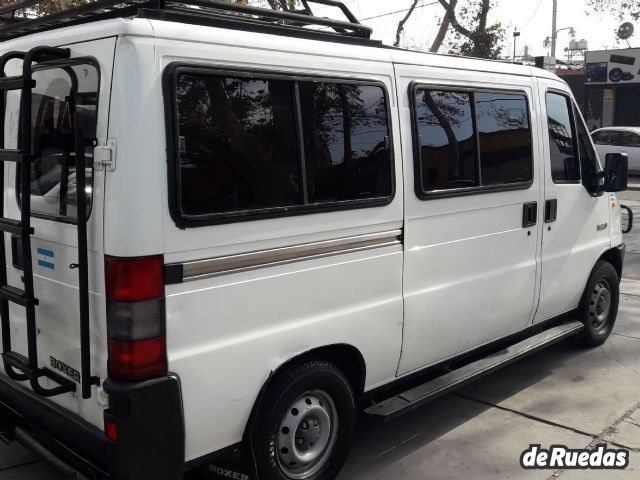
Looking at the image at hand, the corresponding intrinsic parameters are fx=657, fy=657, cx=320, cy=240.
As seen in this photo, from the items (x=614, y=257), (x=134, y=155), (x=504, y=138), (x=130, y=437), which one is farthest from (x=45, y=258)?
(x=614, y=257)

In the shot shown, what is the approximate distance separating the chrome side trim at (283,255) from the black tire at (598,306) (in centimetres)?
267

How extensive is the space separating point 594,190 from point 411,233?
7.85 feet

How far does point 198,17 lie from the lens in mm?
2881

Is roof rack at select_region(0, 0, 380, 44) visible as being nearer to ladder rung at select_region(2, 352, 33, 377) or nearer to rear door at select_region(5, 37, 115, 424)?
rear door at select_region(5, 37, 115, 424)

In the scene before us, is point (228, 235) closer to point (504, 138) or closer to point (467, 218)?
point (467, 218)

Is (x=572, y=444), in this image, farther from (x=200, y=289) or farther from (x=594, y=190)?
(x=200, y=289)

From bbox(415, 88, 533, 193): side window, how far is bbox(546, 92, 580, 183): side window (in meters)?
0.38

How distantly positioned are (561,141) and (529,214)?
818 mm

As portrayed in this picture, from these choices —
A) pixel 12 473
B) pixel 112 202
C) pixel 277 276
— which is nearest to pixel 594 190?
pixel 277 276

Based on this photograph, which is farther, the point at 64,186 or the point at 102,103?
the point at 64,186

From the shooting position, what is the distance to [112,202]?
2.61m

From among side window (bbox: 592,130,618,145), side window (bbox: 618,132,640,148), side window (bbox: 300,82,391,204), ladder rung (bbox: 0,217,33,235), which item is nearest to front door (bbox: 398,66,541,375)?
side window (bbox: 300,82,391,204)

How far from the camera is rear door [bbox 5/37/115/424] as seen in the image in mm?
2695

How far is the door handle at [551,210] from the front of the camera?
4.86 m
